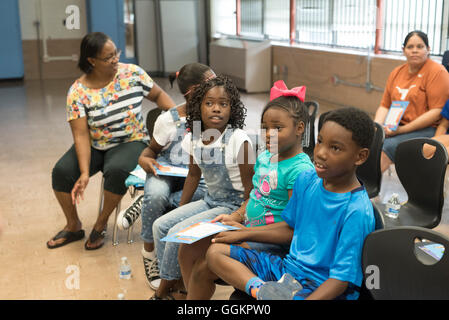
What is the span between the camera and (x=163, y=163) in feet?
10.2

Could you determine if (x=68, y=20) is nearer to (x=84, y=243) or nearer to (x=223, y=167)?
(x=84, y=243)

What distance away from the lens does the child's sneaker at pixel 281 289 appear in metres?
1.73

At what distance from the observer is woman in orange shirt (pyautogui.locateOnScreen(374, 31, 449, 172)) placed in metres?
3.81

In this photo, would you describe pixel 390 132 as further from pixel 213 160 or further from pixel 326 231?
pixel 326 231

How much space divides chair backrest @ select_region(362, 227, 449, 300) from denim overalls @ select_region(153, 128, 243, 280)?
0.95 metres

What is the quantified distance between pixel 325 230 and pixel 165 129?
1.51m

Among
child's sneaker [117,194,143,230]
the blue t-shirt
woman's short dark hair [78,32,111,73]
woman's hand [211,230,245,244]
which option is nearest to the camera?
the blue t-shirt

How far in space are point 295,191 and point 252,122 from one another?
5.19 meters

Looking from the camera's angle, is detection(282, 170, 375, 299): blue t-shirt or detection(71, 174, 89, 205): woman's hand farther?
detection(71, 174, 89, 205): woman's hand

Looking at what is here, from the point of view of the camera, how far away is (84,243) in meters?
3.53

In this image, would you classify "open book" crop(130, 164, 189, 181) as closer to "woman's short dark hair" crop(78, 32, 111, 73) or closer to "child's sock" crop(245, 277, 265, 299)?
"woman's short dark hair" crop(78, 32, 111, 73)

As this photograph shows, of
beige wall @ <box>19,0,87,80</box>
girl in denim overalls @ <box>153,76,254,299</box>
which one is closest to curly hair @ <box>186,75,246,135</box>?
girl in denim overalls @ <box>153,76,254,299</box>

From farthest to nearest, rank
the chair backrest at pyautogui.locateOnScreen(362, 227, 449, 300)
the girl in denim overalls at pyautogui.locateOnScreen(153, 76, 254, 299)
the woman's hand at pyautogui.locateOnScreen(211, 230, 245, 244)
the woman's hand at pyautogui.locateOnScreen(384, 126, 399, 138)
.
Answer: the woman's hand at pyautogui.locateOnScreen(384, 126, 399, 138)
the girl in denim overalls at pyautogui.locateOnScreen(153, 76, 254, 299)
the woman's hand at pyautogui.locateOnScreen(211, 230, 245, 244)
the chair backrest at pyautogui.locateOnScreen(362, 227, 449, 300)
